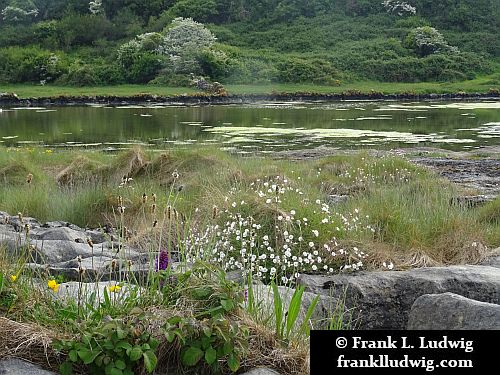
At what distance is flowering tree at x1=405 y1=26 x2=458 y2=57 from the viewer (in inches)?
2569

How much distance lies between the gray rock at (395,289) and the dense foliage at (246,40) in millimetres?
47678

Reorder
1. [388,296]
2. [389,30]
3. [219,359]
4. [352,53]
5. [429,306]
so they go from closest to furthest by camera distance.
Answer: [219,359], [429,306], [388,296], [352,53], [389,30]

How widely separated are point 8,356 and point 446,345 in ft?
6.50

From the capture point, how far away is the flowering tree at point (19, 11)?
248 feet

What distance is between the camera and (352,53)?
63156 millimetres

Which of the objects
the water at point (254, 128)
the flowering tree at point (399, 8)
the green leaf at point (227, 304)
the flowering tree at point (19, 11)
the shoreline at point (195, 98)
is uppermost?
the flowering tree at point (399, 8)

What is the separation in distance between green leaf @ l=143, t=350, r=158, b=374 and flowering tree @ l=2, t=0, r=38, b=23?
257 feet

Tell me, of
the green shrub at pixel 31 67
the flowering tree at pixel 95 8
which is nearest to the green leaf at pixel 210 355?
the green shrub at pixel 31 67

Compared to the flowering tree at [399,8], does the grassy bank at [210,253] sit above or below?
below

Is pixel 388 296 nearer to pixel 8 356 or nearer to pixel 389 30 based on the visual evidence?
pixel 8 356

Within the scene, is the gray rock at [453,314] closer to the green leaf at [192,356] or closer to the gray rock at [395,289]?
the gray rock at [395,289]

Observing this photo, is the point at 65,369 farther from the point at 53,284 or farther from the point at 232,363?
the point at 232,363

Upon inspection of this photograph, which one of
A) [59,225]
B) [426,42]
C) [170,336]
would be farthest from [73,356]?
[426,42]

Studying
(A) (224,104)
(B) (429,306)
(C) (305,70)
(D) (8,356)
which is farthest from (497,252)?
(C) (305,70)
